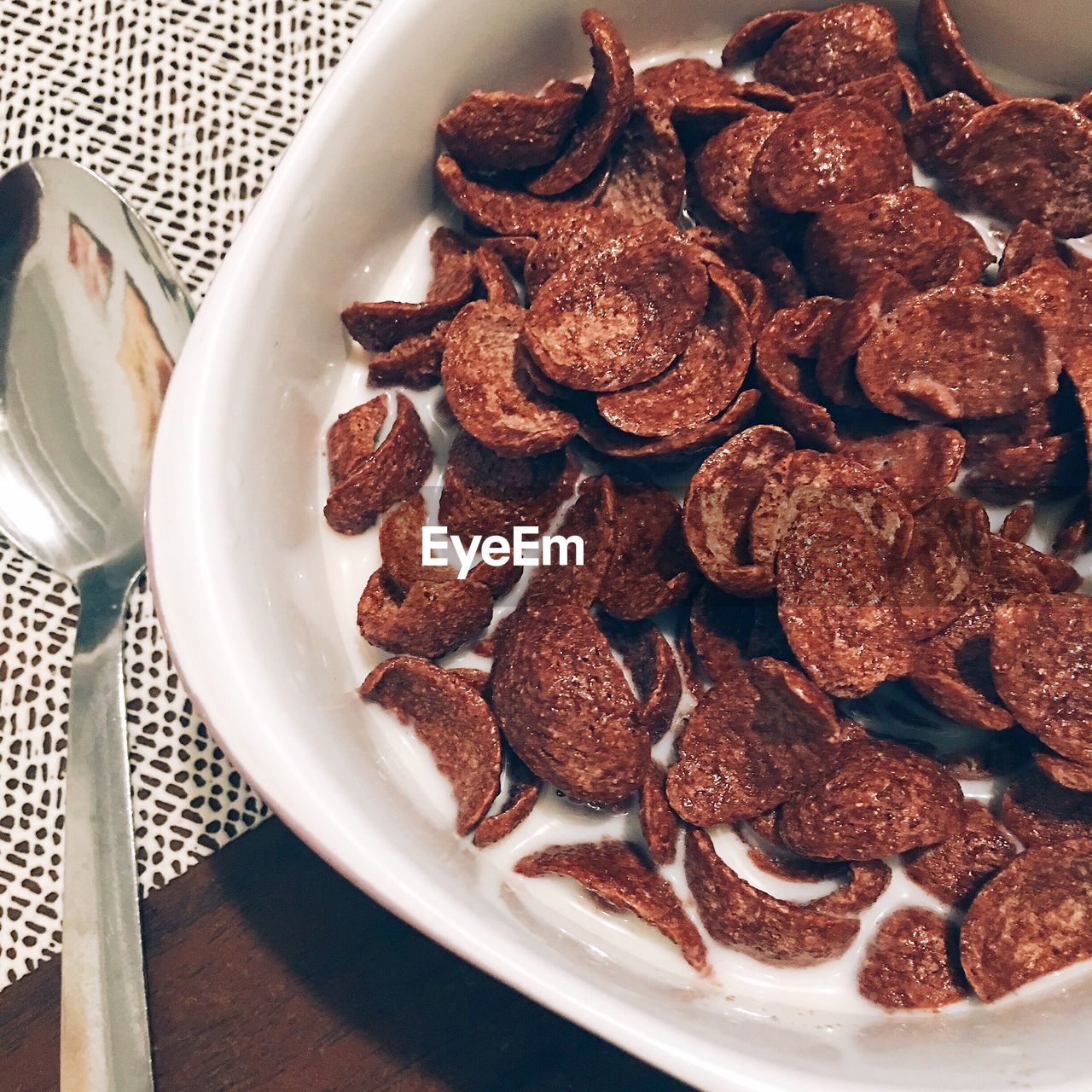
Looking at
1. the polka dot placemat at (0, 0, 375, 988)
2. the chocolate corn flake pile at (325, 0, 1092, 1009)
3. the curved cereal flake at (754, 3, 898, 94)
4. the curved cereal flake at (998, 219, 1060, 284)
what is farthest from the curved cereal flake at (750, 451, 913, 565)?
the polka dot placemat at (0, 0, 375, 988)

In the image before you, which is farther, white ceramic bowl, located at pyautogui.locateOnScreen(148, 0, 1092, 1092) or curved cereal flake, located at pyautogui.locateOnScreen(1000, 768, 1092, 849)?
curved cereal flake, located at pyautogui.locateOnScreen(1000, 768, 1092, 849)

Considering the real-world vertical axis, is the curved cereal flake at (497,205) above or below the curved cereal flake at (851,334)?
above

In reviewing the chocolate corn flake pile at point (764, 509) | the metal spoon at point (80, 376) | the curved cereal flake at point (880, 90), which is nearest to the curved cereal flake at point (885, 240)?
the chocolate corn flake pile at point (764, 509)

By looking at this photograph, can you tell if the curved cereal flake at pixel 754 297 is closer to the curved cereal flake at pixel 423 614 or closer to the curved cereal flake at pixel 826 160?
the curved cereal flake at pixel 826 160

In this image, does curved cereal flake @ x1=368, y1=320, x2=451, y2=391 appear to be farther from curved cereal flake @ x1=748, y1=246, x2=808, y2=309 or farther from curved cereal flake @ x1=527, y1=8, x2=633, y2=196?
curved cereal flake @ x1=748, y1=246, x2=808, y2=309

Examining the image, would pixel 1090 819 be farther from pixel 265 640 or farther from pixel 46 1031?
pixel 46 1031
